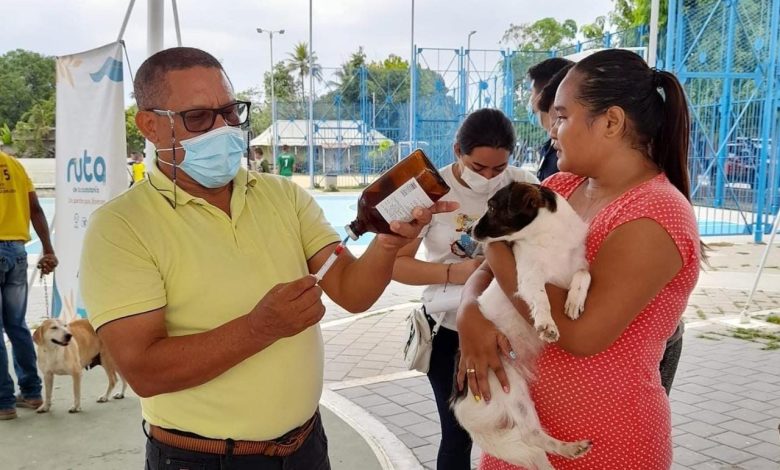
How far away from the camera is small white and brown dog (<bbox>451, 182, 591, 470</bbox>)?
1793 millimetres

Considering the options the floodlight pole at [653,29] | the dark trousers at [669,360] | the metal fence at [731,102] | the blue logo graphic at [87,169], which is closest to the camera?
the dark trousers at [669,360]

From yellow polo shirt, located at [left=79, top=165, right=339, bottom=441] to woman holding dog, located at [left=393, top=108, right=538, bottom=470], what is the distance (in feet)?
3.43

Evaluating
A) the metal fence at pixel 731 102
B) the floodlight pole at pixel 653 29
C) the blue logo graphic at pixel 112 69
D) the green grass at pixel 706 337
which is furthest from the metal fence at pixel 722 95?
the blue logo graphic at pixel 112 69

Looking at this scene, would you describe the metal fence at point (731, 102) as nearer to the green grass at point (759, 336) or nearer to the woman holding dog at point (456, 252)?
the green grass at point (759, 336)

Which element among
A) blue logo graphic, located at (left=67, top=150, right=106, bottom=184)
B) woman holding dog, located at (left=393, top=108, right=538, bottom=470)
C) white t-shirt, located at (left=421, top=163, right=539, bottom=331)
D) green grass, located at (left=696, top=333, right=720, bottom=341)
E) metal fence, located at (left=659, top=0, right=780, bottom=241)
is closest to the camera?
woman holding dog, located at (left=393, top=108, right=538, bottom=470)

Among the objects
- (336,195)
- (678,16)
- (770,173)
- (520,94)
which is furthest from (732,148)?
(336,195)

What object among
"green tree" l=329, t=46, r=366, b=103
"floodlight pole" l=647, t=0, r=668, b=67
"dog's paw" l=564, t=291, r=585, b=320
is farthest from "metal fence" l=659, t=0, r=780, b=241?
"green tree" l=329, t=46, r=366, b=103

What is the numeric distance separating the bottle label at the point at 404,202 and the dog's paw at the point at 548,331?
1.66ft

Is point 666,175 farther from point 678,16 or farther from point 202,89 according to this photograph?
point 678,16

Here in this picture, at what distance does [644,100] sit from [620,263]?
19.3 inches

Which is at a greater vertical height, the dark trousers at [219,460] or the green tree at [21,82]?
the green tree at [21,82]

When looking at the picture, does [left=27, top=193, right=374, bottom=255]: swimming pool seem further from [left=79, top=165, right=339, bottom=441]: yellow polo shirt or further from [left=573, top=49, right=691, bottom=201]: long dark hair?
[left=573, top=49, right=691, bottom=201]: long dark hair

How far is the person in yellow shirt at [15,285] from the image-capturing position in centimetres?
504

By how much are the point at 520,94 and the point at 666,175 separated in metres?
18.5
